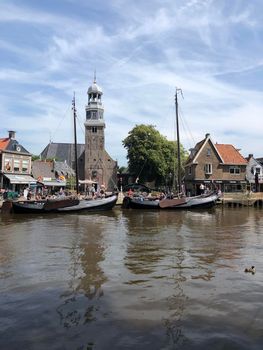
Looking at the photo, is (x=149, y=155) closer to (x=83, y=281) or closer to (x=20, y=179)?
(x=20, y=179)

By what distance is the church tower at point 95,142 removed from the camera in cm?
7788

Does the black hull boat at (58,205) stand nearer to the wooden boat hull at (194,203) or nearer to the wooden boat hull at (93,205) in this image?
the wooden boat hull at (93,205)

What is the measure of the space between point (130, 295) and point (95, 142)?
69762 mm

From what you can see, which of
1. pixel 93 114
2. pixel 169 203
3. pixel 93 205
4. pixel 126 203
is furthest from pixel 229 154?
pixel 93 205

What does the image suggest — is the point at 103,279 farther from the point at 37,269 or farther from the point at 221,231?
the point at 221,231

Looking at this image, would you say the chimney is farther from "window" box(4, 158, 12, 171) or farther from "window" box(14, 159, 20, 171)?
"window" box(4, 158, 12, 171)

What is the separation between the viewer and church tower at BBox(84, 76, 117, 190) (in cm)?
7788

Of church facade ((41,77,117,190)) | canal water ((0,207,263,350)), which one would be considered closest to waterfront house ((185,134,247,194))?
church facade ((41,77,117,190))

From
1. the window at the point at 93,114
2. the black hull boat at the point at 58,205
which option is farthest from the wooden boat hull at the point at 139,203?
the window at the point at 93,114

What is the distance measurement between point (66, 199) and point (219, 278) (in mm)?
28080

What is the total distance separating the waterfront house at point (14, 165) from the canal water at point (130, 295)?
3600 cm

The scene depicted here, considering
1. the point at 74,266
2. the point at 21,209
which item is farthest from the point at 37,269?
the point at 21,209

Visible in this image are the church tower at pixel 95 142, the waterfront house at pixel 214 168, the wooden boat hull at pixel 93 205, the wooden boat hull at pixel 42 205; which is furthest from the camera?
the church tower at pixel 95 142

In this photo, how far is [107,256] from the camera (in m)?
15.3
